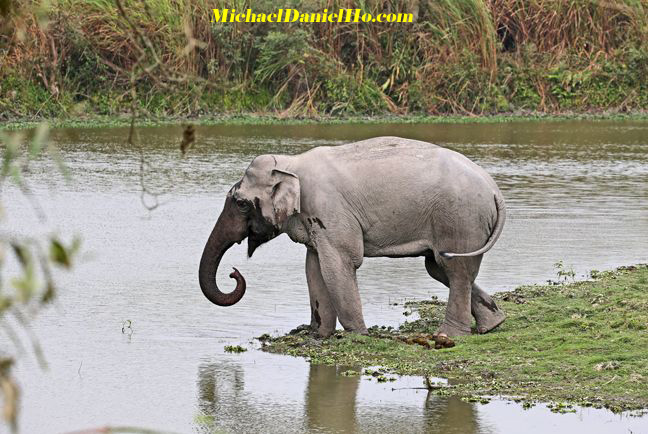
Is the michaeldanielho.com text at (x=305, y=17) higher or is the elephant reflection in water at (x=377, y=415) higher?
the elephant reflection in water at (x=377, y=415)

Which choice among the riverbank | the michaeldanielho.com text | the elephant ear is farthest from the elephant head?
the michaeldanielho.com text

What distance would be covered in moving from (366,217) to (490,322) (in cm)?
101

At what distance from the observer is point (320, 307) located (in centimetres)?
913

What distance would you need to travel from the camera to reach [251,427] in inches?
281

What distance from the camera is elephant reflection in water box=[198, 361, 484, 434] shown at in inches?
279

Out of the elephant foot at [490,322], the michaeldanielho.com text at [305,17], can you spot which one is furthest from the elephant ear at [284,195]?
the michaeldanielho.com text at [305,17]

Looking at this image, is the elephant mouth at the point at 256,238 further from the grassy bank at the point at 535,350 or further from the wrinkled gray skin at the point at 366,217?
the grassy bank at the point at 535,350

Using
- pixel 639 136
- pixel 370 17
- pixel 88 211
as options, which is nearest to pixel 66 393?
pixel 88 211

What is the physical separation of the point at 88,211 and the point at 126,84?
9.89 metres

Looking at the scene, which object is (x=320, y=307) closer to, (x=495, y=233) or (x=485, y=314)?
(x=485, y=314)

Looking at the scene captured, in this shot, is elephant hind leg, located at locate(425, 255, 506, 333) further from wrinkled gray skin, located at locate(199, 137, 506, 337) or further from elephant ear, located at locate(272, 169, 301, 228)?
elephant ear, located at locate(272, 169, 301, 228)

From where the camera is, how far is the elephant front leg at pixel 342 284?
8.98m

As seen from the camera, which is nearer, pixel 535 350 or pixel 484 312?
pixel 535 350

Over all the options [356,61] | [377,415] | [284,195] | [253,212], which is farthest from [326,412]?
[356,61]
